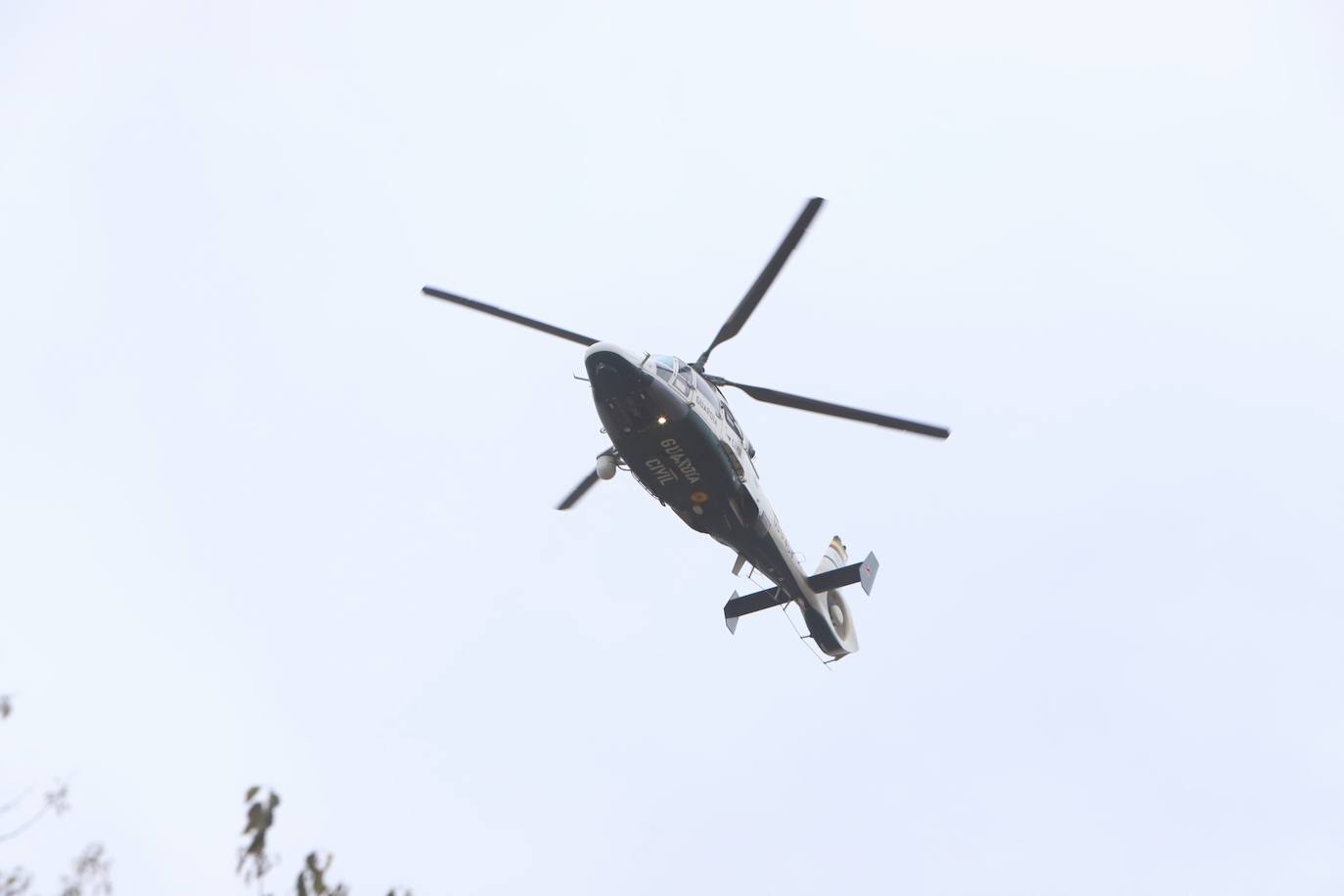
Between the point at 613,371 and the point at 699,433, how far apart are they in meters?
2.33

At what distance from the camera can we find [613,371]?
73.3 feet

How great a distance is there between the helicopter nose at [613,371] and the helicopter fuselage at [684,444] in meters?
0.02

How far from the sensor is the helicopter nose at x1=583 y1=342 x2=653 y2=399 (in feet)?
73.1

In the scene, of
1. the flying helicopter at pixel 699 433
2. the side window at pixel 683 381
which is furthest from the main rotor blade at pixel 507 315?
the side window at pixel 683 381

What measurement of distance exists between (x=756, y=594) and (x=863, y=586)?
252cm

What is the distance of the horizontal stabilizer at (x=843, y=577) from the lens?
28.0 metres

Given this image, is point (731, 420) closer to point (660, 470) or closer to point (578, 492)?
point (660, 470)

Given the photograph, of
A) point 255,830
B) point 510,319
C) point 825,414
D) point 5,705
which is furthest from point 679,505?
point 255,830

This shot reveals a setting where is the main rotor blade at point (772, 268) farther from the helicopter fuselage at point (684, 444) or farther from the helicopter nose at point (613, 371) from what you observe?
the helicopter nose at point (613, 371)

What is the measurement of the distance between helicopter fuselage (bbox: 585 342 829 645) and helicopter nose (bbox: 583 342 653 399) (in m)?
0.02

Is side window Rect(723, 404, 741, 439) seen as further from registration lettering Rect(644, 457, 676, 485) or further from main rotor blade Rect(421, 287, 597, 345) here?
main rotor blade Rect(421, 287, 597, 345)

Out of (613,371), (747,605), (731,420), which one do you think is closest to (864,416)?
(731,420)

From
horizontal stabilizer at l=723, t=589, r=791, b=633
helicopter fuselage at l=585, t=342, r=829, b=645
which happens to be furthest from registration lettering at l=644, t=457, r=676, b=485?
horizontal stabilizer at l=723, t=589, r=791, b=633

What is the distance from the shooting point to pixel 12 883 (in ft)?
26.3
